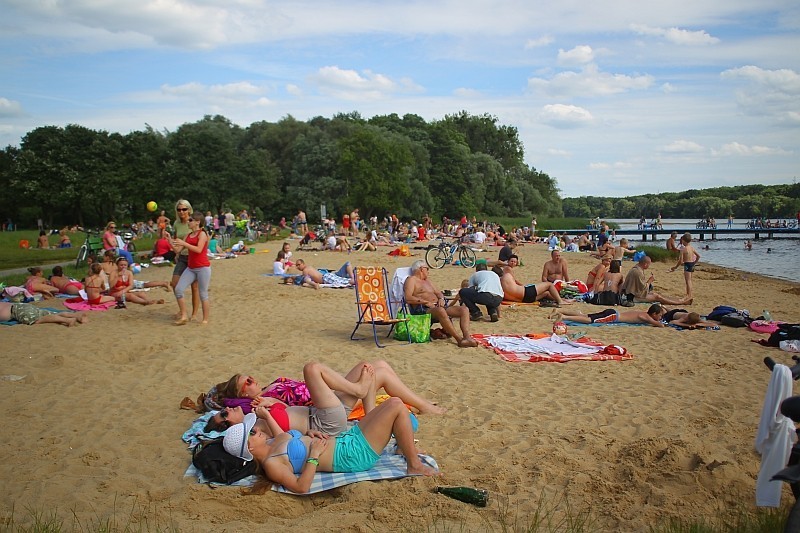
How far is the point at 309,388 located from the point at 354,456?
1.98ft

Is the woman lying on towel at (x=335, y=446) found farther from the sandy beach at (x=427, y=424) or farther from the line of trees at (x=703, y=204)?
the line of trees at (x=703, y=204)

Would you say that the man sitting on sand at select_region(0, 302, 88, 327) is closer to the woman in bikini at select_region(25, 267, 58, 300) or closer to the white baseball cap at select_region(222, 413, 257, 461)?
the woman in bikini at select_region(25, 267, 58, 300)

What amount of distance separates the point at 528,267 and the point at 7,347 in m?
15.4

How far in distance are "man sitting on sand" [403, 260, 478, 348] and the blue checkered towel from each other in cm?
376

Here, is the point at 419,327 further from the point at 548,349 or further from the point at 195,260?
the point at 195,260

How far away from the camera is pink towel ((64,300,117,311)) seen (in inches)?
408

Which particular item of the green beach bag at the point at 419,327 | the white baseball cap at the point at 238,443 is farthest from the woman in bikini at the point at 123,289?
the white baseball cap at the point at 238,443

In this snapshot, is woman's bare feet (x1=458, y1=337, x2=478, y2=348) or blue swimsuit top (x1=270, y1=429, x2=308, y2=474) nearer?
blue swimsuit top (x1=270, y1=429, x2=308, y2=474)

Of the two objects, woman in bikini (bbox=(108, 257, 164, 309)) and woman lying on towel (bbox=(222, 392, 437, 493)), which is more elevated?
woman in bikini (bbox=(108, 257, 164, 309))

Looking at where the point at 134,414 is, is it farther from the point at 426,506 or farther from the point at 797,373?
the point at 797,373

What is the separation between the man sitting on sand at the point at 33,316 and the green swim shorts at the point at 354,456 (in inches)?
257

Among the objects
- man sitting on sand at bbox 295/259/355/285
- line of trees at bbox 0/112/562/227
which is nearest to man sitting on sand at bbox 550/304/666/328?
man sitting on sand at bbox 295/259/355/285

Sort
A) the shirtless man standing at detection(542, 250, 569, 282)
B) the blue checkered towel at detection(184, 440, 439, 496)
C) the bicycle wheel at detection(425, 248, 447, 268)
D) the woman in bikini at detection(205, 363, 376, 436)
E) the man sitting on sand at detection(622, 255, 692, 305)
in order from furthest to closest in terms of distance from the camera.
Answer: the bicycle wheel at detection(425, 248, 447, 268), the shirtless man standing at detection(542, 250, 569, 282), the man sitting on sand at detection(622, 255, 692, 305), the woman in bikini at detection(205, 363, 376, 436), the blue checkered towel at detection(184, 440, 439, 496)

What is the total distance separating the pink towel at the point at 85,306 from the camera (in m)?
10.4
